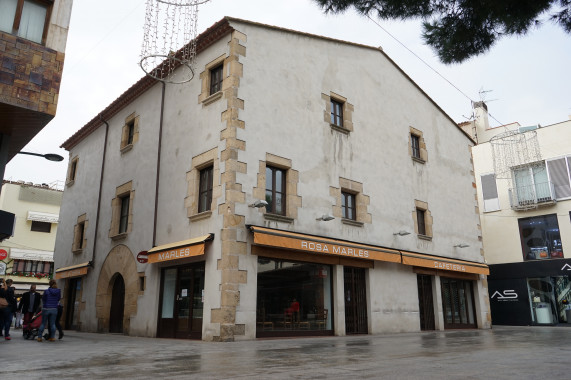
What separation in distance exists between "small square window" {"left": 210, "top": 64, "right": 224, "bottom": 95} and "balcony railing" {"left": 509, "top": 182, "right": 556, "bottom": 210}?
17489 mm

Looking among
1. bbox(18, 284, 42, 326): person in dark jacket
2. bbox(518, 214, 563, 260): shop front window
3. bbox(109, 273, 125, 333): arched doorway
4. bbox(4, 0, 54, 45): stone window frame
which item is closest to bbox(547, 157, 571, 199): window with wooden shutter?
bbox(518, 214, 563, 260): shop front window

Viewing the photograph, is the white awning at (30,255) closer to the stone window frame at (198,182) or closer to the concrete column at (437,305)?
the stone window frame at (198,182)

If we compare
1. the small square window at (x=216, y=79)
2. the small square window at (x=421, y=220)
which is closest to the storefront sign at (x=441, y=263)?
the small square window at (x=421, y=220)

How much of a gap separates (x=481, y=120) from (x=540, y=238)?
10757 millimetres

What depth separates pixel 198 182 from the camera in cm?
1409

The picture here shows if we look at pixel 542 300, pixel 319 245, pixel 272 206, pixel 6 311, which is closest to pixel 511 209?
pixel 542 300

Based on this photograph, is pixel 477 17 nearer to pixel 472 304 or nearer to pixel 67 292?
pixel 472 304

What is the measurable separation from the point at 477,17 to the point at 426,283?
43.2ft

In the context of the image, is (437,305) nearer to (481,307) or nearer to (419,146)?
(481,307)

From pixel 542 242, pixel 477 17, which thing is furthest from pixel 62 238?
pixel 542 242

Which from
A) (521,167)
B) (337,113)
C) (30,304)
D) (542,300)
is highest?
(521,167)

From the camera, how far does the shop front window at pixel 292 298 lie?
12.7m

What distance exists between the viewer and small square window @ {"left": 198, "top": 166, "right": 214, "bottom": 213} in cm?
1355

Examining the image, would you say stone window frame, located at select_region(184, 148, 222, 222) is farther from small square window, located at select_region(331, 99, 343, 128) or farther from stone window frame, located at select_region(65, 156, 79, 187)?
stone window frame, located at select_region(65, 156, 79, 187)
